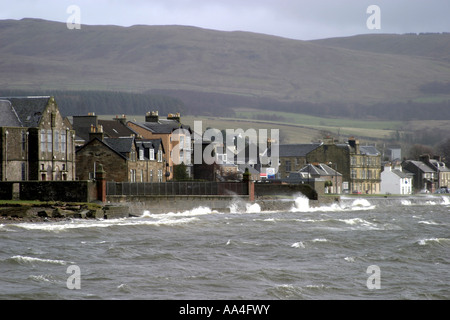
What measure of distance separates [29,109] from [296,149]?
222 ft

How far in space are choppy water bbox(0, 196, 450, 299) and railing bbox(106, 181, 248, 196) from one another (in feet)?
39.0

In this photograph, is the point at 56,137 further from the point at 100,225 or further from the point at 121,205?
the point at 100,225

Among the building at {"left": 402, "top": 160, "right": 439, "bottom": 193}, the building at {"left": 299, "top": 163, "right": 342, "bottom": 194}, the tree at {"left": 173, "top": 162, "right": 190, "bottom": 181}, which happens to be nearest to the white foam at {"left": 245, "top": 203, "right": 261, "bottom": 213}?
the tree at {"left": 173, "top": 162, "right": 190, "bottom": 181}

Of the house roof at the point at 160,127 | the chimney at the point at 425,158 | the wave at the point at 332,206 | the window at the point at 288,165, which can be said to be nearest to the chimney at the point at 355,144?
the window at the point at 288,165

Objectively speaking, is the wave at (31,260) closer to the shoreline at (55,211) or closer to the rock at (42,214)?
the shoreline at (55,211)

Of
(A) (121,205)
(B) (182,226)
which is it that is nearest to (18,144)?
(A) (121,205)

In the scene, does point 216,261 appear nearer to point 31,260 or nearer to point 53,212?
point 31,260

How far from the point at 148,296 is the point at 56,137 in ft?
152

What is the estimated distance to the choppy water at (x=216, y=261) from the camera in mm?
26859

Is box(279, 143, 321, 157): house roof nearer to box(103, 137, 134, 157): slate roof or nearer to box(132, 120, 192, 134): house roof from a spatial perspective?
box(132, 120, 192, 134): house roof

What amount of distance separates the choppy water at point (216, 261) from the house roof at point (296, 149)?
74.0 m

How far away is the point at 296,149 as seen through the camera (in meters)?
130

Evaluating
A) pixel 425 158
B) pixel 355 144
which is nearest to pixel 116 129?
pixel 355 144
